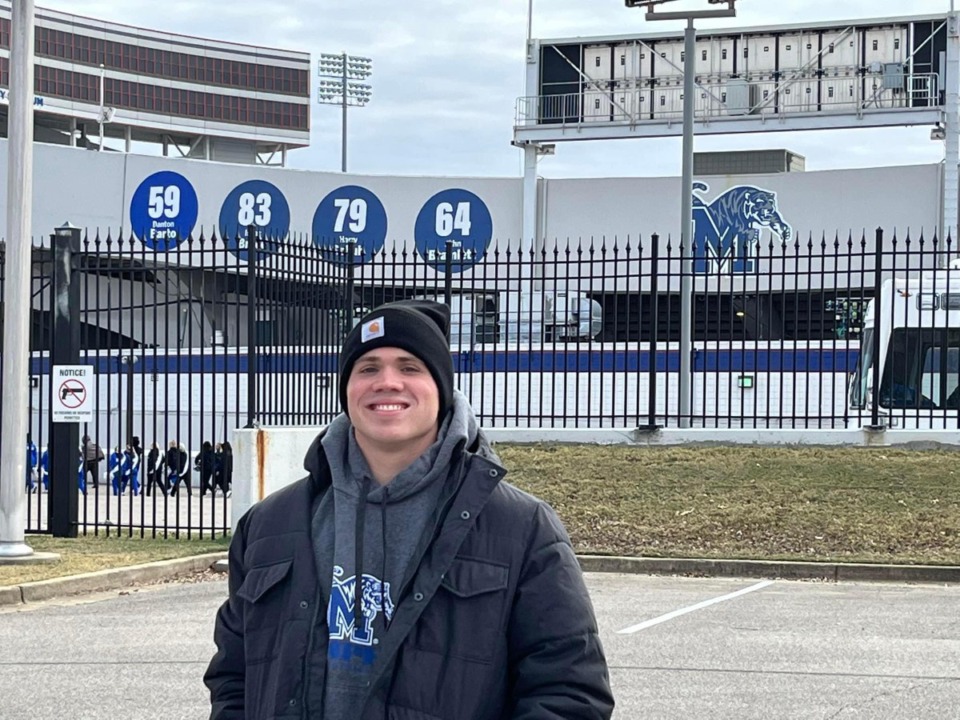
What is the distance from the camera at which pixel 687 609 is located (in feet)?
35.0

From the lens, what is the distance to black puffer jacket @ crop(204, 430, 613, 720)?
9.07 feet

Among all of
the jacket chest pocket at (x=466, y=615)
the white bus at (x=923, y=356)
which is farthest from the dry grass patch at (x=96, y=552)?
the white bus at (x=923, y=356)

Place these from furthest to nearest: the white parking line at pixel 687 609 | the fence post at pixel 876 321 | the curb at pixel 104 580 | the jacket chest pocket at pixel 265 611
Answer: the fence post at pixel 876 321 < the curb at pixel 104 580 < the white parking line at pixel 687 609 < the jacket chest pocket at pixel 265 611

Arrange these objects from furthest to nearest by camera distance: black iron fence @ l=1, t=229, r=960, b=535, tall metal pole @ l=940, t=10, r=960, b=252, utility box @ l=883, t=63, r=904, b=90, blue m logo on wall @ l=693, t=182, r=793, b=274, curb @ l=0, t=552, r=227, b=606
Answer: blue m logo on wall @ l=693, t=182, r=793, b=274 < utility box @ l=883, t=63, r=904, b=90 < tall metal pole @ l=940, t=10, r=960, b=252 < black iron fence @ l=1, t=229, r=960, b=535 < curb @ l=0, t=552, r=227, b=606

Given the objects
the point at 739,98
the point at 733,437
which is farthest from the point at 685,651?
the point at 739,98

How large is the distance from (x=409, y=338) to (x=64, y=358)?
38.1 ft

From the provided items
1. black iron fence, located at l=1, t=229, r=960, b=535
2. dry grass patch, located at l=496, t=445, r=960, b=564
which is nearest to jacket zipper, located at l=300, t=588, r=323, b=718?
black iron fence, located at l=1, t=229, r=960, b=535

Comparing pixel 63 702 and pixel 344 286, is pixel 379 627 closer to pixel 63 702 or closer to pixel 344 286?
pixel 63 702

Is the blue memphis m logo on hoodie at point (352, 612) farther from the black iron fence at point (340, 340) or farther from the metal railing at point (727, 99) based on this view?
the metal railing at point (727, 99)

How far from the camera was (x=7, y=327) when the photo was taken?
12344 millimetres

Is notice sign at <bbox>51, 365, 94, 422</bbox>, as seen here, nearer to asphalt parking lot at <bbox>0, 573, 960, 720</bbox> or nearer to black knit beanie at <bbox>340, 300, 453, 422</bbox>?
asphalt parking lot at <bbox>0, 573, 960, 720</bbox>

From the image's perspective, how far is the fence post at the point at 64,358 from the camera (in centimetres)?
1404

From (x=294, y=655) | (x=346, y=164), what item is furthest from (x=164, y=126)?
(x=294, y=655)

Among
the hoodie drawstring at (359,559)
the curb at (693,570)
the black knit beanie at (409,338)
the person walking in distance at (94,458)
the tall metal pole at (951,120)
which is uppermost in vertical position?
the tall metal pole at (951,120)
